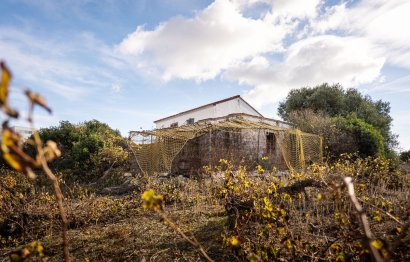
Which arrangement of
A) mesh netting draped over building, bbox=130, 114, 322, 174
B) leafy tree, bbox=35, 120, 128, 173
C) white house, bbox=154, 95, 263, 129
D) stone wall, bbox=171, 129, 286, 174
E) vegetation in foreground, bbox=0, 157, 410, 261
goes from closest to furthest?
vegetation in foreground, bbox=0, 157, 410, 261 → mesh netting draped over building, bbox=130, 114, 322, 174 → stone wall, bbox=171, 129, 286, 174 → leafy tree, bbox=35, 120, 128, 173 → white house, bbox=154, 95, 263, 129

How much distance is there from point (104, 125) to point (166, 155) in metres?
8.17

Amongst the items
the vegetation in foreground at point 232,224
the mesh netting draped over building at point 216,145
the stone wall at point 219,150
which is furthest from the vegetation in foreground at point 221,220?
the stone wall at point 219,150

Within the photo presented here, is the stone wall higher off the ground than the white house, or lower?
lower

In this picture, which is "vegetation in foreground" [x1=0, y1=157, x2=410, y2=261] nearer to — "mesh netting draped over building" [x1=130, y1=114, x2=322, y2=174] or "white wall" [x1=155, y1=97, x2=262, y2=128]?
"mesh netting draped over building" [x1=130, y1=114, x2=322, y2=174]

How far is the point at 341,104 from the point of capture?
2209 cm

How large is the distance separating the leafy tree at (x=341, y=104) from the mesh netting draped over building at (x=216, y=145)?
714 centimetres

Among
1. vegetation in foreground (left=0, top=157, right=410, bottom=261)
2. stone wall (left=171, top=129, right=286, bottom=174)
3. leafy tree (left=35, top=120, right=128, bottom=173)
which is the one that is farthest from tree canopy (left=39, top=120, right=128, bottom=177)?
vegetation in foreground (left=0, top=157, right=410, bottom=261)

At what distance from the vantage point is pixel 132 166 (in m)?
13.1

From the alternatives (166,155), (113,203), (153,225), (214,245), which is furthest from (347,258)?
(166,155)

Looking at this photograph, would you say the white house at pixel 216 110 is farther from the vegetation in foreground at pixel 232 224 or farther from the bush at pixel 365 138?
the vegetation in foreground at pixel 232 224

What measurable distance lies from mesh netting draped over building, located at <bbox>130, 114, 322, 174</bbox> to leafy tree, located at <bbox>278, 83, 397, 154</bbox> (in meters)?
7.14

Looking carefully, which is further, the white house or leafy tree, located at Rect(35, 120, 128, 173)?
the white house

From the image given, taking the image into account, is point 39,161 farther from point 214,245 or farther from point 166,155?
point 166,155

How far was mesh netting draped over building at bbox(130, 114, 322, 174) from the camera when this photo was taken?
35.1 feet
